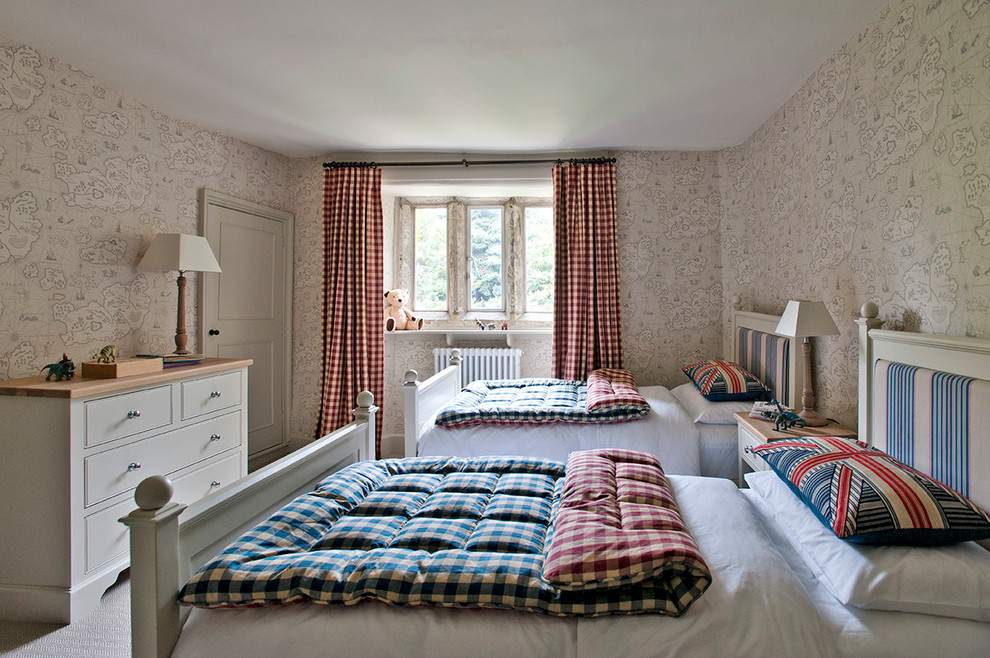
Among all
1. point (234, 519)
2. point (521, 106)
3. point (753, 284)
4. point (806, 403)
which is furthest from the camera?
point (753, 284)

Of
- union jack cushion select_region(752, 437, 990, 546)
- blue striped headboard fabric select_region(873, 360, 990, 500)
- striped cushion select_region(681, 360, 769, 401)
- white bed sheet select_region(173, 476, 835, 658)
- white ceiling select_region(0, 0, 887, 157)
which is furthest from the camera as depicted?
striped cushion select_region(681, 360, 769, 401)

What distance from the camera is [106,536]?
2.26 metres

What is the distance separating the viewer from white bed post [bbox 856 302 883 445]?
203cm

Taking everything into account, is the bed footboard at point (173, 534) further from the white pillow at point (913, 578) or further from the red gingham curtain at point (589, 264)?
the red gingham curtain at point (589, 264)

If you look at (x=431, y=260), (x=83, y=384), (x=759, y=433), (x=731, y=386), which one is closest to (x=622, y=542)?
(x=759, y=433)

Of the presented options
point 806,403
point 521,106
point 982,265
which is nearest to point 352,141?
point 521,106

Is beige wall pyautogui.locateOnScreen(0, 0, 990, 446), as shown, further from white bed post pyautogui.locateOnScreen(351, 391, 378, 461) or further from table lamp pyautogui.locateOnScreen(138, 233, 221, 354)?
white bed post pyautogui.locateOnScreen(351, 391, 378, 461)

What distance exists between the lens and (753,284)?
367 cm

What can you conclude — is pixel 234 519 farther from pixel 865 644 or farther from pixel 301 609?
pixel 865 644

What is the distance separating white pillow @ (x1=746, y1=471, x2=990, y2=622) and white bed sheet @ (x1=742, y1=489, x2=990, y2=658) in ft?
0.06

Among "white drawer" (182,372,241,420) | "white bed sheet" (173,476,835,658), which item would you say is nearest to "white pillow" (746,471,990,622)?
"white bed sheet" (173,476,835,658)

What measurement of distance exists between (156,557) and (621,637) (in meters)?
0.99

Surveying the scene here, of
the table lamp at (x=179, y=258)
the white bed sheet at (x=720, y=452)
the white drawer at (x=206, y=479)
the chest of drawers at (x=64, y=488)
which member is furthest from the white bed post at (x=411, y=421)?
the white bed sheet at (x=720, y=452)

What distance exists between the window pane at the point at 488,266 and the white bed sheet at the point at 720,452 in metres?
2.30
